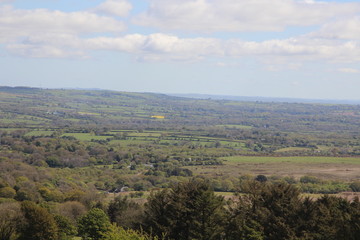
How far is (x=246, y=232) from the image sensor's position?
34562mm

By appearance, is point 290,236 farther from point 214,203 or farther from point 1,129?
point 1,129

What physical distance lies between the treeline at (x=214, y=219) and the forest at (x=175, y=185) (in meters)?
0.09

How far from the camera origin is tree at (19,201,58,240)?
41.3 metres

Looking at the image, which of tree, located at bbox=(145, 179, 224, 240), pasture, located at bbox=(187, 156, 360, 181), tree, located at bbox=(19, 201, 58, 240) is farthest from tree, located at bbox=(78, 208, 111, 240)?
pasture, located at bbox=(187, 156, 360, 181)

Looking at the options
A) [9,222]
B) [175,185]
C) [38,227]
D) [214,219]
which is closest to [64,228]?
[38,227]

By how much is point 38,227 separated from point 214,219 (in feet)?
53.2

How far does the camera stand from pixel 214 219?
37250mm

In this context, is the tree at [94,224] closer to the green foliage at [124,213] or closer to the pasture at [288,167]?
the green foliage at [124,213]

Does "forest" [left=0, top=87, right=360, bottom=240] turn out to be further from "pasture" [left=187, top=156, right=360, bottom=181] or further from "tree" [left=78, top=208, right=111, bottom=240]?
"pasture" [left=187, top=156, right=360, bottom=181]

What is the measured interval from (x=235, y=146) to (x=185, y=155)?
1160 inches

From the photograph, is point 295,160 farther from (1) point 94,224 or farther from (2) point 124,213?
(1) point 94,224

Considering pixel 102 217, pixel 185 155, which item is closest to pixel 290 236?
pixel 102 217

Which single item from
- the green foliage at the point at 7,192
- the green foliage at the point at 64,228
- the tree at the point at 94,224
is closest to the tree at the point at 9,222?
the green foliage at the point at 64,228

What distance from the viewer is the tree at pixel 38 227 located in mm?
41344
